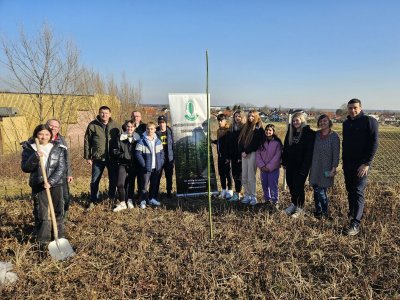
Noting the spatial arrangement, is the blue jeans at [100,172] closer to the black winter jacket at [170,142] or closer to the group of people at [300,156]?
the black winter jacket at [170,142]

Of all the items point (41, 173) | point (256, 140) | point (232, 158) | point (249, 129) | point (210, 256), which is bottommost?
point (210, 256)

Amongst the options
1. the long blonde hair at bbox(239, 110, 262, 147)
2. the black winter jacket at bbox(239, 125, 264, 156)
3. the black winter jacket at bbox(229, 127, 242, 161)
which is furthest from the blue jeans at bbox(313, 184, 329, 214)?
the black winter jacket at bbox(229, 127, 242, 161)

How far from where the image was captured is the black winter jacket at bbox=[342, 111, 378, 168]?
433 centimetres

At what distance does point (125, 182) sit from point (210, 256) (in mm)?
2909

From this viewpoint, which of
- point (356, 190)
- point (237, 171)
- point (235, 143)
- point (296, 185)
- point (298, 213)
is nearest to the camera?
point (356, 190)

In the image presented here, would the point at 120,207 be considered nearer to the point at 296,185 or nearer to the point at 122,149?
the point at 122,149

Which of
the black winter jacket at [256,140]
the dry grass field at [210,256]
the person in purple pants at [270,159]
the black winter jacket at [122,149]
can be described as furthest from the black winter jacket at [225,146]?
the black winter jacket at [122,149]

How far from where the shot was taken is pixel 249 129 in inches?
235

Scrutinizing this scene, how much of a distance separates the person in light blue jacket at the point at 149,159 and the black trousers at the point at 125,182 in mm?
222

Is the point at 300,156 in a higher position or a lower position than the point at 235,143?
lower

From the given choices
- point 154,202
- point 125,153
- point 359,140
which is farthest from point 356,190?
point 125,153

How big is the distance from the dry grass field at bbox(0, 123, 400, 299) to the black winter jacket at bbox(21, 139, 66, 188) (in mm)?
905

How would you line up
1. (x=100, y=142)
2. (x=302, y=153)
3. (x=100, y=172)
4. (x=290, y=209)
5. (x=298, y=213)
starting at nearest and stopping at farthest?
1. (x=302, y=153)
2. (x=298, y=213)
3. (x=290, y=209)
4. (x=100, y=142)
5. (x=100, y=172)

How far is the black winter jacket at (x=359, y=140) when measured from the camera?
4.33 m
